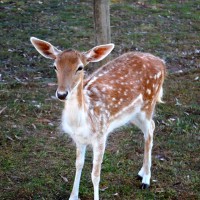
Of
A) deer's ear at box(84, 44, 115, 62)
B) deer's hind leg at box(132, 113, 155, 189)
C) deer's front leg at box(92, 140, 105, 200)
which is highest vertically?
deer's ear at box(84, 44, 115, 62)

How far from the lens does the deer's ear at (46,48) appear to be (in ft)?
13.6

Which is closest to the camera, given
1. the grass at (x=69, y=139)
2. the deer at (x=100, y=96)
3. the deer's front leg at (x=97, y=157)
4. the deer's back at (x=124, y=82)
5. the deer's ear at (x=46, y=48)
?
the deer at (x=100, y=96)

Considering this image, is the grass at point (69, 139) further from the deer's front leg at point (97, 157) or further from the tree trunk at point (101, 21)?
the tree trunk at point (101, 21)

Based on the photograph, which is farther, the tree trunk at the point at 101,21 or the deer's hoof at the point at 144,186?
the tree trunk at the point at 101,21

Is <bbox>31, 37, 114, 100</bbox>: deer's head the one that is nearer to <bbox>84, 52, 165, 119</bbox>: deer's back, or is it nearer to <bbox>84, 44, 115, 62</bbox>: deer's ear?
<bbox>84, 44, 115, 62</bbox>: deer's ear

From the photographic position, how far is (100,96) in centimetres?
451

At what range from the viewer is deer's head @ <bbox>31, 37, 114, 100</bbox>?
3.81 metres

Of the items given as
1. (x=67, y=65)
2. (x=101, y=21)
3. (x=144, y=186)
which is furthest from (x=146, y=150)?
(x=101, y=21)

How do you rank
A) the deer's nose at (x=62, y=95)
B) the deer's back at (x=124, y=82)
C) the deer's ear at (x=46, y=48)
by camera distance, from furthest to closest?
1. the deer's back at (x=124, y=82)
2. the deer's ear at (x=46, y=48)
3. the deer's nose at (x=62, y=95)

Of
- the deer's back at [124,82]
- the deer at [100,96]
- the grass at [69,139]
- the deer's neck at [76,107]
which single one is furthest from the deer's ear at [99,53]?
the grass at [69,139]

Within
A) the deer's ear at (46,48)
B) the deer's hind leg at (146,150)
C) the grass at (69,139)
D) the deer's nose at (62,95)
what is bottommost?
the grass at (69,139)

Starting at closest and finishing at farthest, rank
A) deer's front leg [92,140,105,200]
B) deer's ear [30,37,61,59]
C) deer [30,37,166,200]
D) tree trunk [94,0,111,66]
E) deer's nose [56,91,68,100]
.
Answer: deer's nose [56,91,68,100] < deer [30,37,166,200] < deer's ear [30,37,61,59] < deer's front leg [92,140,105,200] < tree trunk [94,0,111,66]

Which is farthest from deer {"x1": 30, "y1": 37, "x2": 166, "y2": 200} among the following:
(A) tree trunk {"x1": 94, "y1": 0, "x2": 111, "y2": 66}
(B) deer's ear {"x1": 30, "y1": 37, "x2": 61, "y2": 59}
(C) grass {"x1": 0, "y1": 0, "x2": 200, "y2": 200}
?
(A) tree trunk {"x1": 94, "y1": 0, "x2": 111, "y2": 66}

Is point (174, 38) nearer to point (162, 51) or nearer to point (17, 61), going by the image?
point (162, 51)
